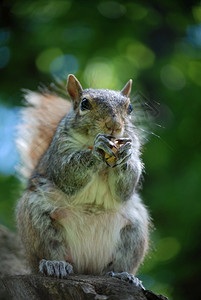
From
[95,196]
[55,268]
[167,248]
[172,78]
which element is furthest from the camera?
[172,78]

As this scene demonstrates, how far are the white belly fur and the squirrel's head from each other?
0.35 metres

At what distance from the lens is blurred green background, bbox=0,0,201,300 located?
4.79m

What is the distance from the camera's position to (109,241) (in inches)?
132

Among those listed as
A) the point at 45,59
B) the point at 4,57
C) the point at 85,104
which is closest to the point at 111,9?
the point at 45,59

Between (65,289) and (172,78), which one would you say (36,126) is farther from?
(65,289)

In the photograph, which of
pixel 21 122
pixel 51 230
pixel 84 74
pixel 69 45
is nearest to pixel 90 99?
pixel 51 230

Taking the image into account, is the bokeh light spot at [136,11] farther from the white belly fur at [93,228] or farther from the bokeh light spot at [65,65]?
the white belly fur at [93,228]

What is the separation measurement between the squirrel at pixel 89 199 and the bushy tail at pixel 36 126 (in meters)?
0.70

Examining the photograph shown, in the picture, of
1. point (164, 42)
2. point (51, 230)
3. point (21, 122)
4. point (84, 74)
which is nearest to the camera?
point (51, 230)

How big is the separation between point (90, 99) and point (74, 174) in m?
0.51

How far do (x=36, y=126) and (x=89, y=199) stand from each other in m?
1.24

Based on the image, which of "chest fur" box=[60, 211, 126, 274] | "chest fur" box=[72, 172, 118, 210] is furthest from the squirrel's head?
"chest fur" box=[60, 211, 126, 274]

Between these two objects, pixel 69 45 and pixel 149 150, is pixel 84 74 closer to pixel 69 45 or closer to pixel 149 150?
pixel 69 45

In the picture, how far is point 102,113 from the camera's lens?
3.19 metres
